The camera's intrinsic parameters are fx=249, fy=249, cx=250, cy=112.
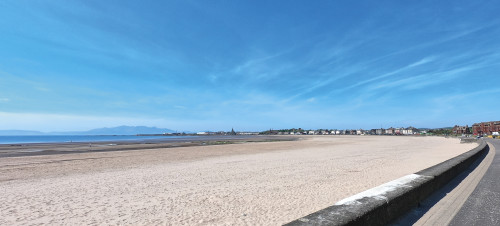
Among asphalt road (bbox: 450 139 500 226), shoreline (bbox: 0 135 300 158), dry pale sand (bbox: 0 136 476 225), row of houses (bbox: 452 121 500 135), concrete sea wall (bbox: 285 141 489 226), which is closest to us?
concrete sea wall (bbox: 285 141 489 226)

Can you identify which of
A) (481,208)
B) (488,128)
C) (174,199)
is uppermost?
(488,128)

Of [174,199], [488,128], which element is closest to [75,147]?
[174,199]

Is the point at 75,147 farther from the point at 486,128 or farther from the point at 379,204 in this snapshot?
the point at 486,128

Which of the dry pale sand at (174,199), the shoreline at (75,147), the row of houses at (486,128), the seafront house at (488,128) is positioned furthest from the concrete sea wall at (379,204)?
the seafront house at (488,128)

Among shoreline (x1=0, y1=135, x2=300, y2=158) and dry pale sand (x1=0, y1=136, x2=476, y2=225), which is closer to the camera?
dry pale sand (x1=0, y1=136, x2=476, y2=225)

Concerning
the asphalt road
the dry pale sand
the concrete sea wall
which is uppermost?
the concrete sea wall

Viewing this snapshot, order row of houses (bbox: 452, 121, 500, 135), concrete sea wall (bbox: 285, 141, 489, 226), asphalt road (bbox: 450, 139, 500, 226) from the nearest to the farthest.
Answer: concrete sea wall (bbox: 285, 141, 489, 226)
asphalt road (bbox: 450, 139, 500, 226)
row of houses (bbox: 452, 121, 500, 135)

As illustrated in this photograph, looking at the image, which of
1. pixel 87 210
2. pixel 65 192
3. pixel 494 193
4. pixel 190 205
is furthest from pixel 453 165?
pixel 65 192

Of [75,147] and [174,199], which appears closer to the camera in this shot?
[174,199]

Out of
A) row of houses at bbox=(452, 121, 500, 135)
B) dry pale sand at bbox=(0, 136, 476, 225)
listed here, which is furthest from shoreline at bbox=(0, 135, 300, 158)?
row of houses at bbox=(452, 121, 500, 135)

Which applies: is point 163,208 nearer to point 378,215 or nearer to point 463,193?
point 378,215

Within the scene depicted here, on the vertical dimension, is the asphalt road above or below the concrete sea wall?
below

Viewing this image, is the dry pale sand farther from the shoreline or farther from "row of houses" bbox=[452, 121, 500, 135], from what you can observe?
"row of houses" bbox=[452, 121, 500, 135]

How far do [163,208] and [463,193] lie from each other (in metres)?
6.30
